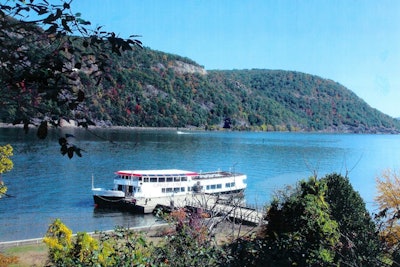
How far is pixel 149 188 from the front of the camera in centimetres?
4325

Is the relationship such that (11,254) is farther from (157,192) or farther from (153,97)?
(153,97)

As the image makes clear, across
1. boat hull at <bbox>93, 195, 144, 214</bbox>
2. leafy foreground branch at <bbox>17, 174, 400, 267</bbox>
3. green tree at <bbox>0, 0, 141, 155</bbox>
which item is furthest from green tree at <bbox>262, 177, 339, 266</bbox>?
boat hull at <bbox>93, 195, 144, 214</bbox>

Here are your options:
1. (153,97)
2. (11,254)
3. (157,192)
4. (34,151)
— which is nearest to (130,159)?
(34,151)

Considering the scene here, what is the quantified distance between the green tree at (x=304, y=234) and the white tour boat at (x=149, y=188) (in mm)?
26669

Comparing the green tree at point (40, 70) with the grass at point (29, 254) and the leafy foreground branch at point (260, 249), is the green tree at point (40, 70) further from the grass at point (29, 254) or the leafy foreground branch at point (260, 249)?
the grass at point (29, 254)

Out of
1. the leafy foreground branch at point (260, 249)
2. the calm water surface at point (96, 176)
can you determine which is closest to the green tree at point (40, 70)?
the leafy foreground branch at point (260, 249)

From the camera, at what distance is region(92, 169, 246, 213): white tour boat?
41.6 metres

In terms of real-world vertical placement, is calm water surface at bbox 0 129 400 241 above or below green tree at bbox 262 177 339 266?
below

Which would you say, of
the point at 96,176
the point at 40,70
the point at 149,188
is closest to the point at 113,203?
the point at 149,188

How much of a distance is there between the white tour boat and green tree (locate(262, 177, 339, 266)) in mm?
26669

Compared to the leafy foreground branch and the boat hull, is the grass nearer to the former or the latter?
the leafy foreground branch

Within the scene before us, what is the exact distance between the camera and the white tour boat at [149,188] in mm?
41625

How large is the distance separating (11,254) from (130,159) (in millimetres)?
51712

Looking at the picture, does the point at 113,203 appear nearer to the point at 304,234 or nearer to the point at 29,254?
the point at 29,254
